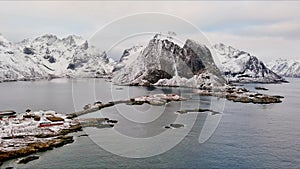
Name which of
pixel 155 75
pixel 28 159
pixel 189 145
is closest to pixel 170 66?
pixel 155 75

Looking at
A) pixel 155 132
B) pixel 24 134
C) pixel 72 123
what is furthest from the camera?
pixel 72 123

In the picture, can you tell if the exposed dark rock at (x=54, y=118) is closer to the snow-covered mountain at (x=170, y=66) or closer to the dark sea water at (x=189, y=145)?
the dark sea water at (x=189, y=145)

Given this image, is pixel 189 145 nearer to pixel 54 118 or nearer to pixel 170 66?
pixel 54 118

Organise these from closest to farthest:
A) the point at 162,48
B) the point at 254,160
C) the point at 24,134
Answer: the point at 254,160 < the point at 24,134 < the point at 162,48

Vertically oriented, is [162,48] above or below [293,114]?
above

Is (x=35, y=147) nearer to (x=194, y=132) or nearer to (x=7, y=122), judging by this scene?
(x=7, y=122)

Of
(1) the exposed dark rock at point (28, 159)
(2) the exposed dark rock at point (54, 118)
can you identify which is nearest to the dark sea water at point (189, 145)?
(1) the exposed dark rock at point (28, 159)

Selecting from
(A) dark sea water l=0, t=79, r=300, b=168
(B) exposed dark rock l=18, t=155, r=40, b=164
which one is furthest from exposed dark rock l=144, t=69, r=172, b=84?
(B) exposed dark rock l=18, t=155, r=40, b=164

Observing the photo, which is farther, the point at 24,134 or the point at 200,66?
the point at 200,66

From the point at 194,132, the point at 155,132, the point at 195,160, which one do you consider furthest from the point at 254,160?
the point at 155,132
